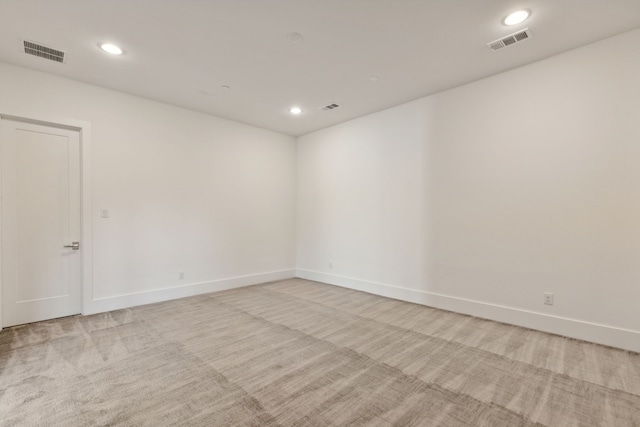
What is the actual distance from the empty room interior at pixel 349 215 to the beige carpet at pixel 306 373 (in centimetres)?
2

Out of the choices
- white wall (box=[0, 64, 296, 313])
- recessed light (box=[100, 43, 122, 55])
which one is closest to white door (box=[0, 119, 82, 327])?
white wall (box=[0, 64, 296, 313])

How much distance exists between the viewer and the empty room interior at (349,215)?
7.22ft

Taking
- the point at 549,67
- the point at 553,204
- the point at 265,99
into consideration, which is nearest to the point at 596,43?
the point at 549,67

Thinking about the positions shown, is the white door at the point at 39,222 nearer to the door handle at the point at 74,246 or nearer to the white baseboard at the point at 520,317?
the door handle at the point at 74,246

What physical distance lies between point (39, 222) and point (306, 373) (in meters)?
3.80

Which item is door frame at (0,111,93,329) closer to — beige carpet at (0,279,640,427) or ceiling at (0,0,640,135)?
beige carpet at (0,279,640,427)

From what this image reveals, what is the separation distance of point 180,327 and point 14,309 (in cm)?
200

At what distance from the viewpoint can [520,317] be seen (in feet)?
11.1

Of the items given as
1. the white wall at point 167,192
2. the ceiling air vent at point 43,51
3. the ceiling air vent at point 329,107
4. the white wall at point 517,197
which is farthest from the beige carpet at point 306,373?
the ceiling air vent at point 329,107

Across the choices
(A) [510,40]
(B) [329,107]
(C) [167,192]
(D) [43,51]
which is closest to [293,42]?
(B) [329,107]

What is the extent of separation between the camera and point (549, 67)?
10.6ft

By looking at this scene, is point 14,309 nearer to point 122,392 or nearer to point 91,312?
point 91,312

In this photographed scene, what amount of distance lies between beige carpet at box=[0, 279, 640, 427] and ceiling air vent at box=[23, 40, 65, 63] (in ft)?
10.1

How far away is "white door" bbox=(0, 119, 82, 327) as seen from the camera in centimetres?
337
